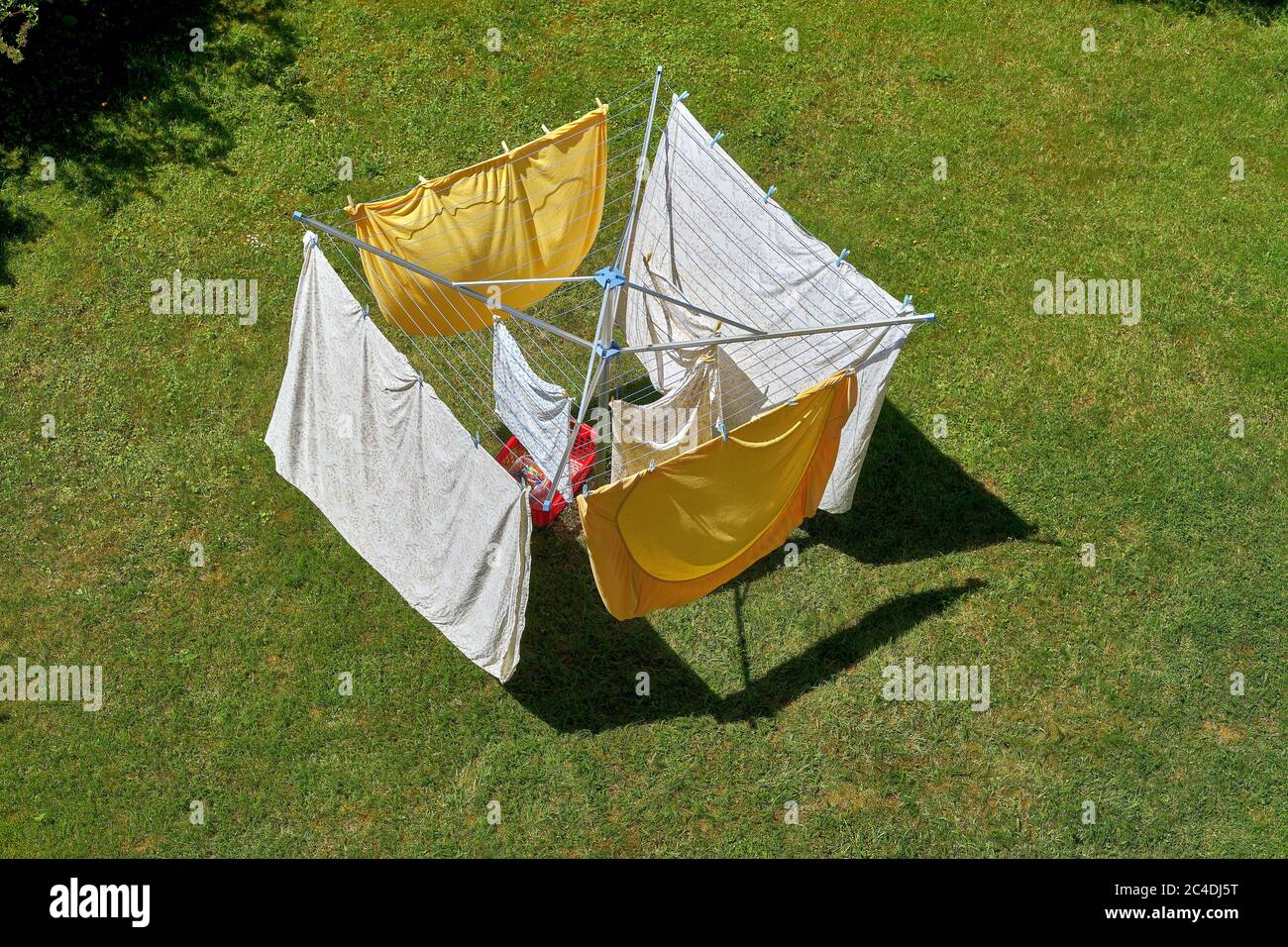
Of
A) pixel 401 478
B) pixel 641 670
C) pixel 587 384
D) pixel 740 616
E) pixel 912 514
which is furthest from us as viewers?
pixel 912 514

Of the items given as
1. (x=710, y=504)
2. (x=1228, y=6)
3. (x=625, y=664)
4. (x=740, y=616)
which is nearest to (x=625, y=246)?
(x=710, y=504)

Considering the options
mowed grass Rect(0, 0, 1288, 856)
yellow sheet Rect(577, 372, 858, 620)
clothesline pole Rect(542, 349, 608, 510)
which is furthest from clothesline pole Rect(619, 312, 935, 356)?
mowed grass Rect(0, 0, 1288, 856)

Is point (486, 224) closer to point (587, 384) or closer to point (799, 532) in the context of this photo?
point (587, 384)

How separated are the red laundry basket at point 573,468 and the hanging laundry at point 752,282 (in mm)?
1042

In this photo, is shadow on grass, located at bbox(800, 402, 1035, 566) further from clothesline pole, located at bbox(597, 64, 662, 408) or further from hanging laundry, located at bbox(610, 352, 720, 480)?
clothesline pole, located at bbox(597, 64, 662, 408)

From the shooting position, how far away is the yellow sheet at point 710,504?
8.23 m

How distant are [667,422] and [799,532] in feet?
7.08

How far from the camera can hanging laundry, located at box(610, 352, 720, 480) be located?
8773 mm

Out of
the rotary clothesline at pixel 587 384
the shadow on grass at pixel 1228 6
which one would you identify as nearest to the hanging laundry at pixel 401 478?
the rotary clothesline at pixel 587 384

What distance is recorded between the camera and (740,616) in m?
10.1

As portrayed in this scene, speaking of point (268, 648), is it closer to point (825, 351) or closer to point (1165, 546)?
point (825, 351)

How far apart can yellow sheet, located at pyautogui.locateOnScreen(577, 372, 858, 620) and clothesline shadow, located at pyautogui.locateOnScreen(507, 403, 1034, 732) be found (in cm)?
98

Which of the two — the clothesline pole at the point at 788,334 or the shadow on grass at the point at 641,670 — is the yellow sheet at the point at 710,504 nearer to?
the clothesline pole at the point at 788,334

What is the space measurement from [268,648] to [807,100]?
8436 mm
